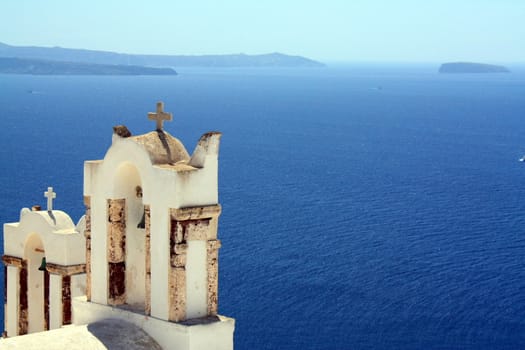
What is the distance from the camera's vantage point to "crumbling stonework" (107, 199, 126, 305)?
1099cm

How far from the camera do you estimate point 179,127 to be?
114 m

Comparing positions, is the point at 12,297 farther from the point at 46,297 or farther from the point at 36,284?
the point at 46,297

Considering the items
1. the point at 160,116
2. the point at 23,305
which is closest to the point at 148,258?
the point at 160,116

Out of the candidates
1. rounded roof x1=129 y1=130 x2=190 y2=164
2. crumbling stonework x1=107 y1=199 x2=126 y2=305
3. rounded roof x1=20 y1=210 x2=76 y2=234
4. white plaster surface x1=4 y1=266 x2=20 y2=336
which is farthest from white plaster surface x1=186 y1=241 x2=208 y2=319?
white plaster surface x1=4 y1=266 x2=20 y2=336

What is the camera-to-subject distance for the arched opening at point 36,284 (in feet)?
45.2

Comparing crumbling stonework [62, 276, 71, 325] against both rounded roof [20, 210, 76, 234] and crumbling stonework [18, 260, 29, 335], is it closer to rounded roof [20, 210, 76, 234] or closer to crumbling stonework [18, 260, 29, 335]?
rounded roof [20, 210, 76, 234]

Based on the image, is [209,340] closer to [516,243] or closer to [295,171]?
[516,243]

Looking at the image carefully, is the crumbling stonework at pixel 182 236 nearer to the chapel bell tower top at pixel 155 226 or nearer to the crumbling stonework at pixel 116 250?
the chapel bell tower top at pixel 155 226

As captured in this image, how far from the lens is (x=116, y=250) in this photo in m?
11.0

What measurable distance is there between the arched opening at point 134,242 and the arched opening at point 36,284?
300 centimetres

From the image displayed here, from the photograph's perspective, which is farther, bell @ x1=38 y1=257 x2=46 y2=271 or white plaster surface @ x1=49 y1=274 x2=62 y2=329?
bell @ x1=38 y1=257 x2=46 y2=271

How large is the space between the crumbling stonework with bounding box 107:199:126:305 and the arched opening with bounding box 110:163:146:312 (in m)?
0.03

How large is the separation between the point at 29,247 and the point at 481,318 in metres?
31.7

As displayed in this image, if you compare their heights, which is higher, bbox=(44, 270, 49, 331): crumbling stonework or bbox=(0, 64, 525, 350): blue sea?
bbox=(44, 270, 49, 331): crumbling stonework
